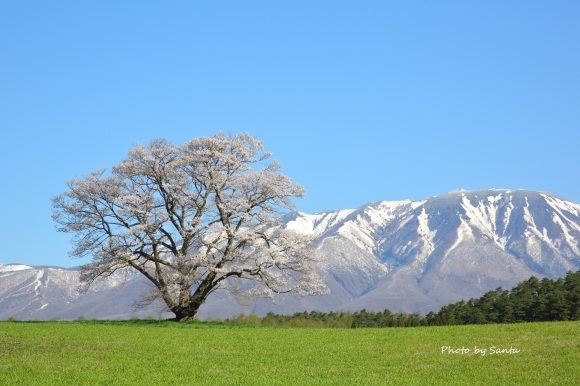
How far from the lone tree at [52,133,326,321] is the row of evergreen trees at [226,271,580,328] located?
4158 mm

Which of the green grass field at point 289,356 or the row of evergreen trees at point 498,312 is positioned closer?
the green grass field at point 289,356

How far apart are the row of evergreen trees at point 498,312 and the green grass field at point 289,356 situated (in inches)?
507

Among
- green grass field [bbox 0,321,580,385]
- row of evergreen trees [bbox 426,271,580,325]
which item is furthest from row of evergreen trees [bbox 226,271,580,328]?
green grass field [bbox 0,321,580,385]

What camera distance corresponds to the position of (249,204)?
60375mm

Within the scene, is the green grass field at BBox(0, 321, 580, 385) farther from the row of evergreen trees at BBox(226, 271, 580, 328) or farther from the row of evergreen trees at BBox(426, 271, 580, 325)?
the row of evergreen trees at BBox(426, 271, 580, 325)

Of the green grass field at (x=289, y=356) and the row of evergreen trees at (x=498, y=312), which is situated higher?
the row of evergreen trees at (x=498, y=312)

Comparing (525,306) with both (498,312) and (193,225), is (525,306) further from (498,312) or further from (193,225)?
(193,225)

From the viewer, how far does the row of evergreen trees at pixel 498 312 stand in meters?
58.8

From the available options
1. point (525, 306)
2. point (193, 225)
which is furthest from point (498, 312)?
point (193, 225)

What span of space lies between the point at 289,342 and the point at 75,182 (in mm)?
25282

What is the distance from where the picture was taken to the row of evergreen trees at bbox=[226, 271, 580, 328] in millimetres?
58781

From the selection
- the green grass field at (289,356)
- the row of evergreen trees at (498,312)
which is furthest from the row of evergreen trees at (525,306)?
the green grass field at (289,356)

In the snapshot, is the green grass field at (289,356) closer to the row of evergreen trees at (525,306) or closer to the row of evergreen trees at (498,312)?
the row of evergreen trees at (498,312)

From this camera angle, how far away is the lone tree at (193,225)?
58125 mm
